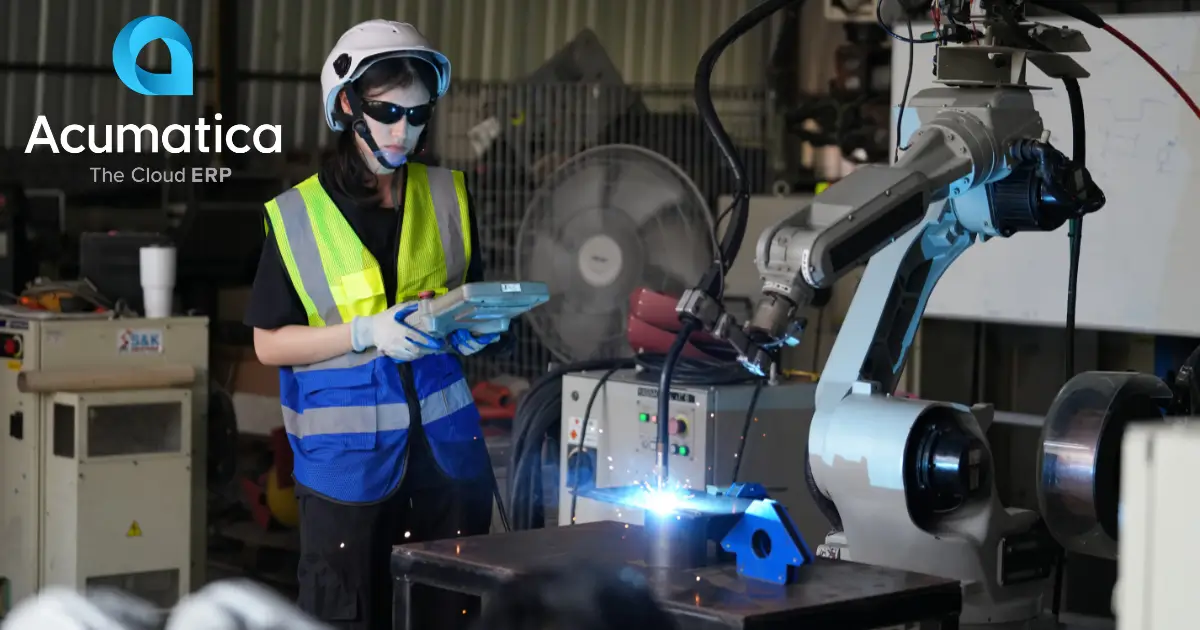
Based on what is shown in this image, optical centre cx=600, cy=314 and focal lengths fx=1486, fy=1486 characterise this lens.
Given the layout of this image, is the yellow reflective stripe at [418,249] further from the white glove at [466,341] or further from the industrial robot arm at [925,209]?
the industrial robot arm at [925,209]

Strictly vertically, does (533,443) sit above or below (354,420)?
below

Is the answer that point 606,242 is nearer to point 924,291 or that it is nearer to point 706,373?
point 706,373

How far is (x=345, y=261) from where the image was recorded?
267 cm

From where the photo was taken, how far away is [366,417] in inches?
103

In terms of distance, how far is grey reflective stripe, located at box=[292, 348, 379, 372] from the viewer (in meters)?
2.67

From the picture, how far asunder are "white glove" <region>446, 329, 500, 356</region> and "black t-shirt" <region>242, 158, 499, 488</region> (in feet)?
0.43

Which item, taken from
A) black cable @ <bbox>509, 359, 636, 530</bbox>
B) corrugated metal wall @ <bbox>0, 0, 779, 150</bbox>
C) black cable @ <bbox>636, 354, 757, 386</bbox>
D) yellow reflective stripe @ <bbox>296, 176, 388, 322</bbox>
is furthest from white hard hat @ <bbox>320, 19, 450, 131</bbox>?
corrugated metal wall @ <bbox>0, 0, 779, 150</bbox>

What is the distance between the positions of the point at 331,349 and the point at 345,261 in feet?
0.55

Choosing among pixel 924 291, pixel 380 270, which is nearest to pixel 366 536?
pixel 380 270

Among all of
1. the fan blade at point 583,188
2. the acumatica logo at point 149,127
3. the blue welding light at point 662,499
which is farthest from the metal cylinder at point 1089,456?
the acumatica logo at point 149,127

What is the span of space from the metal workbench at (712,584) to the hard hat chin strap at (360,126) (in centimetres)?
91

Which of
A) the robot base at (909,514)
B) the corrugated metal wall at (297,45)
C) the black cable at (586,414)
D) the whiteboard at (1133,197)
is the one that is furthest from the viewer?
the corrugated metal wall at (297,45)

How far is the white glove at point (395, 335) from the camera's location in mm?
2572

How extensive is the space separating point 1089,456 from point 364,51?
1.40 m
